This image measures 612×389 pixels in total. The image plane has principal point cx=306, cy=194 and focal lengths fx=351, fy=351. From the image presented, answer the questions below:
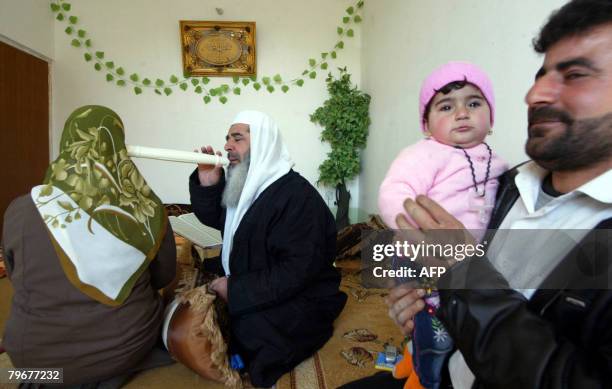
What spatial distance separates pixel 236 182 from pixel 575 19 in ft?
5.02

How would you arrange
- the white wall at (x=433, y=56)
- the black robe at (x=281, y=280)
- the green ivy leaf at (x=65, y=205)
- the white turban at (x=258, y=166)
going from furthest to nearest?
the white turban at (x=258, y=166)
the black robe at (x=281, y=280)
the white wall at (x=433, y=56)
the green ivy leaf at (x=65, y=205)

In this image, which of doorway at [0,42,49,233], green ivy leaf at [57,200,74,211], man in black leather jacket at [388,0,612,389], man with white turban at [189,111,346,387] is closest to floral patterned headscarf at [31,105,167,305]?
green ivy leaf at [57,200,74,211]

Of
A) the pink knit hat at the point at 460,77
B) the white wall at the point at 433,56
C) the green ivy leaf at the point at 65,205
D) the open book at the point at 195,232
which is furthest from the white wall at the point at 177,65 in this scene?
the pink knit hat at the point at 460,77

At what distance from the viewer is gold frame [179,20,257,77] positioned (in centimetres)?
381

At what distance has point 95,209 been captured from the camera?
124 cm

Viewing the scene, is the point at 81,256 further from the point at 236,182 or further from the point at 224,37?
the point at 224,37

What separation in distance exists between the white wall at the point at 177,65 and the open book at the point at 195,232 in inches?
57.6

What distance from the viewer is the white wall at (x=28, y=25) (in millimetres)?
3242

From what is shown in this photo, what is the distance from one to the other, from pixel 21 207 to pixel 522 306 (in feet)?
4.96

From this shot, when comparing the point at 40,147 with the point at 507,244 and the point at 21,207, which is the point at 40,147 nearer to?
the point at 21,207

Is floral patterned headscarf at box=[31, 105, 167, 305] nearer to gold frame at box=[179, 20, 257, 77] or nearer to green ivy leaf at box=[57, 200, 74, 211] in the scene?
green ivy leaf at box=[57, 200, 74, 211]

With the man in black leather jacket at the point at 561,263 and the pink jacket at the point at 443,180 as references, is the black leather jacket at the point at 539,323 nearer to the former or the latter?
the man in black leather jacket at the point at 561,263

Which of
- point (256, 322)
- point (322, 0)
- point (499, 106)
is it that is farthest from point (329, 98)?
point (256, 322)

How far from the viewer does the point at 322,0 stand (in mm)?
3949
